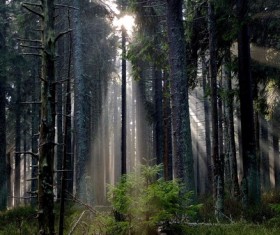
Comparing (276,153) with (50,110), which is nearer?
(50,110)

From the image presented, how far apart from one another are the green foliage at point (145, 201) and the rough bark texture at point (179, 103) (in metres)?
3.26

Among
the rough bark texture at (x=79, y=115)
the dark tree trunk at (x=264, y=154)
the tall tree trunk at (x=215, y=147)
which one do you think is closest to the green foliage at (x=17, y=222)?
the rough bark texture at (x=79, y=115)

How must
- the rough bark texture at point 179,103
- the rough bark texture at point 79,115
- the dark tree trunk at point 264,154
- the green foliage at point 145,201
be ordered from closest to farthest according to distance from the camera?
the green foliage at point 145,201 < the rough bark texture at point 179,103 < the rough bark texture at point 79,115 < the dark tree trunk at point 264,154

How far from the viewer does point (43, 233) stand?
5.11 metres

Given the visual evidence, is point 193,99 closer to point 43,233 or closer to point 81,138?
point 81,138

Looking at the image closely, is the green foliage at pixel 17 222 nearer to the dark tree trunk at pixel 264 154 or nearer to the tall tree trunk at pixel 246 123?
the tall tree trunk at pixel 246 123

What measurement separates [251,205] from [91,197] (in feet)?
22.2

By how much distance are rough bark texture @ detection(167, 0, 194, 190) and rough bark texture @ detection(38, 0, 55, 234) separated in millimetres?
4535

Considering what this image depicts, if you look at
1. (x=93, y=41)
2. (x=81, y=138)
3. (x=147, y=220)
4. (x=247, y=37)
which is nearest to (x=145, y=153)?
(x=93, y=41)

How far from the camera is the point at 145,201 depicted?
5617 millimetres

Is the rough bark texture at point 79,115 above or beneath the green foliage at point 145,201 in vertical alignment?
above

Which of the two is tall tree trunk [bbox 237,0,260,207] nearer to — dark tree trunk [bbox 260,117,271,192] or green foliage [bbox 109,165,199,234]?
green foliage [bbox 109,165,199,234]

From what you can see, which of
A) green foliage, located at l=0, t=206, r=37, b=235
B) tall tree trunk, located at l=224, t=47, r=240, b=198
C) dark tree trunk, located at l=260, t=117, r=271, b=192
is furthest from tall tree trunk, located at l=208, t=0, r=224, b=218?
dark tree trunk, located at l=260, t=117, r=271, b=192

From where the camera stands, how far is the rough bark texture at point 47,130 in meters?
5.19
